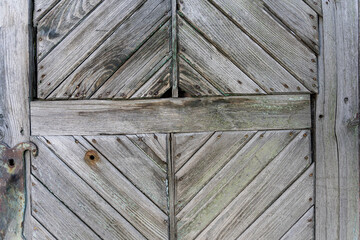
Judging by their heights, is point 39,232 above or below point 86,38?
below

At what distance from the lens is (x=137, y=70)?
1.86m

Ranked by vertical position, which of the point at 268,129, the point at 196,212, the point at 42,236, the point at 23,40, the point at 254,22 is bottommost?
the point at 42,236

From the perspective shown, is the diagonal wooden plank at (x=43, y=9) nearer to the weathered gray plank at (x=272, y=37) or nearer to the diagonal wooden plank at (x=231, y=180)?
the weathered gray plank at (x=272, y=37)

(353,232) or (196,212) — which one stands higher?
(196,212)

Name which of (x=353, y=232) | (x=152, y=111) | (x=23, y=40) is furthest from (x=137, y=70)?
(x=353, y=232)

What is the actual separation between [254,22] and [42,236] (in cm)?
196

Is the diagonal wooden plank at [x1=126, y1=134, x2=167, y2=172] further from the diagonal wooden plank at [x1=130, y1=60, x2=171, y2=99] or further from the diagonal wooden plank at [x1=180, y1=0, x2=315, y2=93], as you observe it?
the diagonal wooden plank at [x1=180, y1=0, x2=315, y2=93]

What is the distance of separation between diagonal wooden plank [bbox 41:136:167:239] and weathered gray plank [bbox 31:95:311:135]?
0.09 m

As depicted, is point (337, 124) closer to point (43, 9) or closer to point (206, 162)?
point (206, 162)

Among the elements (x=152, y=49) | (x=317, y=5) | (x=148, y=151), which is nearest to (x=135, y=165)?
(x=148, y=151)

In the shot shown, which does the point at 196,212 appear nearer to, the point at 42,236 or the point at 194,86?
the point at 194,86

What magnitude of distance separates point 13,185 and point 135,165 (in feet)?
2.61

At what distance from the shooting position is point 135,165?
1.88m

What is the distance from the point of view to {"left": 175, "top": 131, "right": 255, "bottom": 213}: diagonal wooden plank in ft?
6.16
